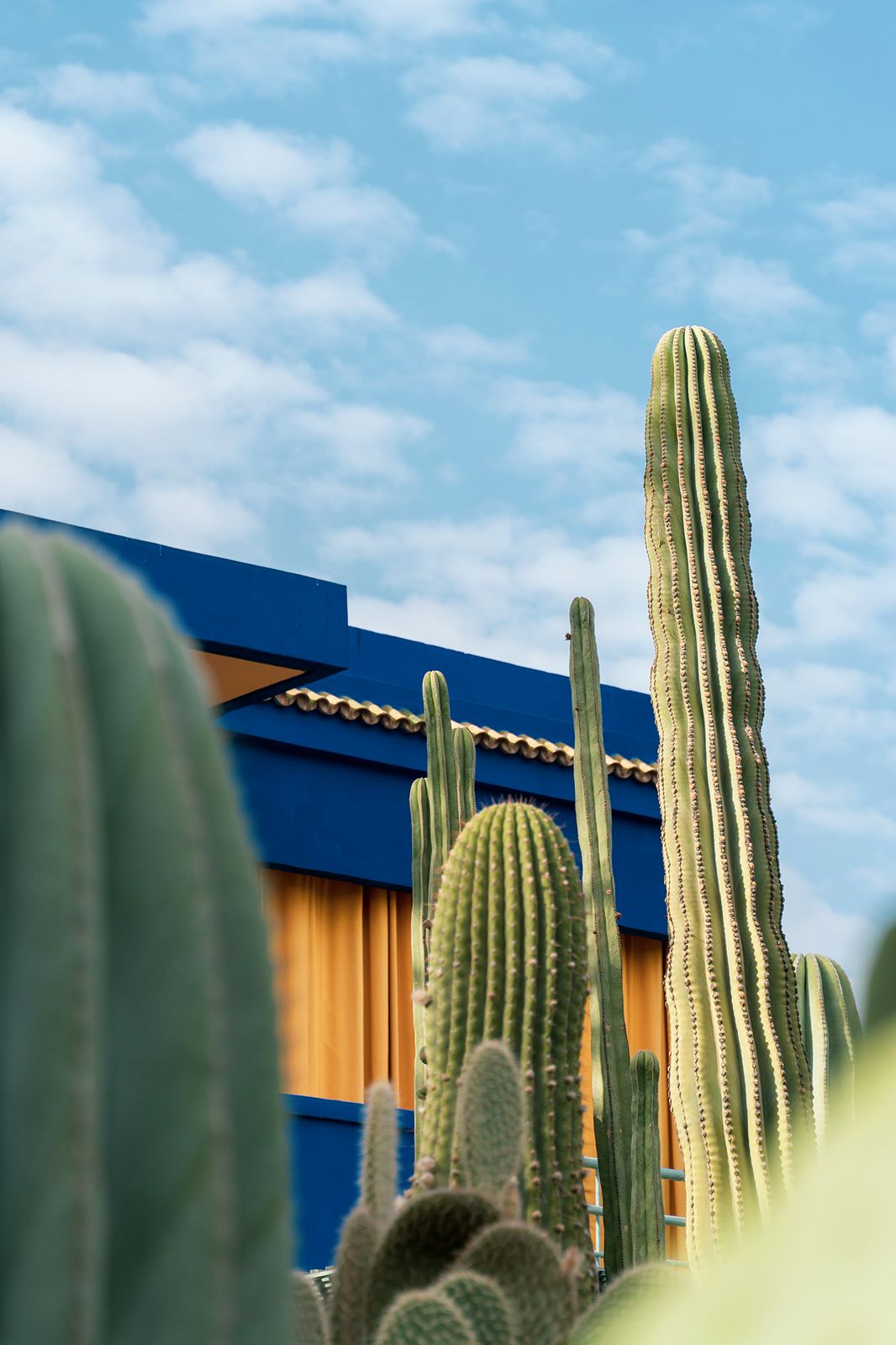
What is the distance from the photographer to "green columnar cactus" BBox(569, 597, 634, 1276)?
451 centimetres

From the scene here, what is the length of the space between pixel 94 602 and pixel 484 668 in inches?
530

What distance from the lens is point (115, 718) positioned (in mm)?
863

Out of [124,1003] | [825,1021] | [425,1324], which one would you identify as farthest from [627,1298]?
[825,1021]

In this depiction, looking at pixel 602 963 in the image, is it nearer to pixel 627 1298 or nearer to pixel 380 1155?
pixel 380 1155

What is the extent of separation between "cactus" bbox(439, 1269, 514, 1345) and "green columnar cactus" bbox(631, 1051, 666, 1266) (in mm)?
2910

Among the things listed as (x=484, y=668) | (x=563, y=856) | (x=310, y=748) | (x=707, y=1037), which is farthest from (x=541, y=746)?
(x=563, y=856)

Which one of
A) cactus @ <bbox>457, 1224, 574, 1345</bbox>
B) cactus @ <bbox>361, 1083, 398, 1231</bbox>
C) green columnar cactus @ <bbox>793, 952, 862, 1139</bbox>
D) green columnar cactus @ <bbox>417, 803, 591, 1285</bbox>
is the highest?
green columnar cactus @ <bbox>793, 952, 862, 1139</bbox>

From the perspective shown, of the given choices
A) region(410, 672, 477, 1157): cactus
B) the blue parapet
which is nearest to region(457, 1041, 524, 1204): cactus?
region(410, 672, 477, 1157): cactus

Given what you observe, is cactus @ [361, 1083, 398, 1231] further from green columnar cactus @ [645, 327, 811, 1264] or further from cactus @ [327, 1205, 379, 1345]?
green columnar cactus @ [645, 327, 811, 1264]

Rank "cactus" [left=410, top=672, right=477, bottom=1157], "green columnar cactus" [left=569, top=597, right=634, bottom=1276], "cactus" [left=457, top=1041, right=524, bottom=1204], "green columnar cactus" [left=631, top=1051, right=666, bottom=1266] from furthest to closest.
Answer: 1. "cactus" [left=410, top=672, right=477, bottom=1157]
2. "green columnar cactus" [left=631, top=1051, right=666, bottom=1266]
3. "green columnar cactus" [left=569, top=597, right=634, bottom=1276]
4. "cactus" [left=457, top=1041, right=524, bottom=1204]

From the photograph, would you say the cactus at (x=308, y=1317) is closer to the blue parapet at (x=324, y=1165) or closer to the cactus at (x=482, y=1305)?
the cactus at (x=482, y=1305)

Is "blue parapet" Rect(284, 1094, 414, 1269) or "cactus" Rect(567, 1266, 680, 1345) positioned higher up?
"blue parapet" Rect(284, 1094, 414, 1269)

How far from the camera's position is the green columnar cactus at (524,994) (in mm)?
2867

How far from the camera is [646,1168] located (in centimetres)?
492
